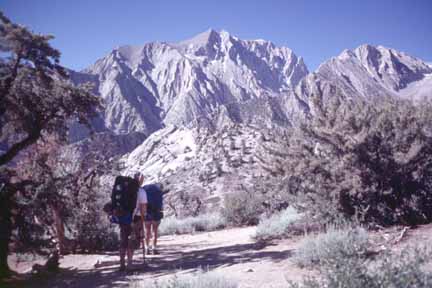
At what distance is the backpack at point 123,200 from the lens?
7.42 metres

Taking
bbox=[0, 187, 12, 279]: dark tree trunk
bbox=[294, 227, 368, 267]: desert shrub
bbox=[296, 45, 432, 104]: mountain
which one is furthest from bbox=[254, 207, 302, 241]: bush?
bbox=[296, 45, 432, 104]: mountain

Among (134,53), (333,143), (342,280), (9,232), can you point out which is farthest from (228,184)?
(134,53)

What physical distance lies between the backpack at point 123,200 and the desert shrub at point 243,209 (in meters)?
7.81

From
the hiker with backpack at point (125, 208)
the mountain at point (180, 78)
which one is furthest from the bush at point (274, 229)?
the mountain at point (180, 78)

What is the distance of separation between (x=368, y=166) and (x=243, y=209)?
7075 mm

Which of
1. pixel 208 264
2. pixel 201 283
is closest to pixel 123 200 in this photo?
pixel 208 264

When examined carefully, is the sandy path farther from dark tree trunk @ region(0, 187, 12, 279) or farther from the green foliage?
the green foliage

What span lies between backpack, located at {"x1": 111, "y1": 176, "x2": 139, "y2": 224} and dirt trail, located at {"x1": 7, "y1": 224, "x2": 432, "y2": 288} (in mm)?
995

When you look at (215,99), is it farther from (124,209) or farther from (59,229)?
(124,209)

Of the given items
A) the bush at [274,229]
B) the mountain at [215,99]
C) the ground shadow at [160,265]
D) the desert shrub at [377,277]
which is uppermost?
the mountain at [215,99]

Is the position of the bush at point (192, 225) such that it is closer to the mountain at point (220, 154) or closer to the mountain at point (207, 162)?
the mountain at point (207, 162)

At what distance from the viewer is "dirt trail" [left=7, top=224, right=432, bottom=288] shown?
5973 mm

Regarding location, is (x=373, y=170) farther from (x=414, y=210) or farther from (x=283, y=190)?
(x=283, y=190)

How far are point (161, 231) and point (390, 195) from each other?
875 centimetres
